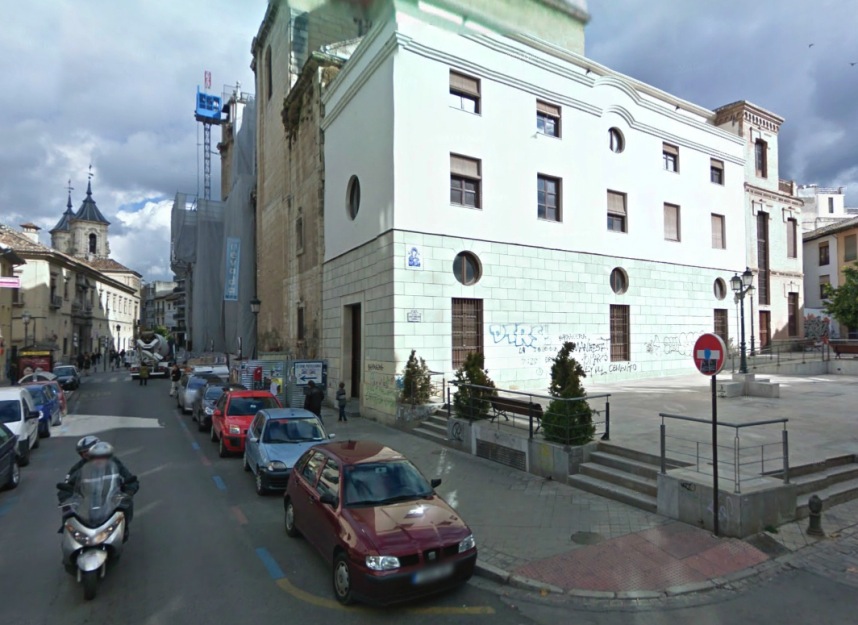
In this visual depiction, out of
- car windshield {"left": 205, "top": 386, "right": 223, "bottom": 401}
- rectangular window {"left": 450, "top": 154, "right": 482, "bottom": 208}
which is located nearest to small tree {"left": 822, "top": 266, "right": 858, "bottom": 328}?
Answer: rectangular window {"left": 450, "top": 154, "right": 482, "bottom": 208}

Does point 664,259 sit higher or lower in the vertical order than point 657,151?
lower

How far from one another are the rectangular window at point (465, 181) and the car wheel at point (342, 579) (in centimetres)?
1340

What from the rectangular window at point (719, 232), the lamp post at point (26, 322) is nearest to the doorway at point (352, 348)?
the rectangular window at point (719, 232)

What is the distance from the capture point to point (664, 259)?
22.8 m

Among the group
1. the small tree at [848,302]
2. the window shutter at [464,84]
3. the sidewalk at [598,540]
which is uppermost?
the window shutter at [464,84]

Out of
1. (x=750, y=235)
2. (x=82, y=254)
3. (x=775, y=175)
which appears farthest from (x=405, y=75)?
(x=82, y=254)

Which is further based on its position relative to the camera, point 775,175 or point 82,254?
point 82,254

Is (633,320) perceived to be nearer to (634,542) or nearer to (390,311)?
(390,311)

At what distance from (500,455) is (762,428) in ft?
19.1

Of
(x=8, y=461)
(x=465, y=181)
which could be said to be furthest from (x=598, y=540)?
(x=465, y=181)

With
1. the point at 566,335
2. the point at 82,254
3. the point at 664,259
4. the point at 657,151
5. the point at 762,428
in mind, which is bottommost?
the point at 762,428

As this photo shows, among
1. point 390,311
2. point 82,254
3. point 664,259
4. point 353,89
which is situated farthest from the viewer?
point 82,254

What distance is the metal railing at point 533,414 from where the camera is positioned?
31.9 ft

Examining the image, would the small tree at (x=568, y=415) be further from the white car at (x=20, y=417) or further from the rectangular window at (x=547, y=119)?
the rectangular window at (x=547, y=119)
